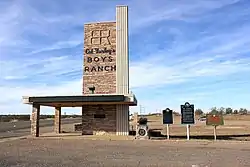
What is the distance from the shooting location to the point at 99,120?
29.5 meters

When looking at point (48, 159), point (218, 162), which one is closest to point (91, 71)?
point (48, 159)

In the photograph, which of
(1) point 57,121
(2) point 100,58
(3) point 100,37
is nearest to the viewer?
(2) point 100,58

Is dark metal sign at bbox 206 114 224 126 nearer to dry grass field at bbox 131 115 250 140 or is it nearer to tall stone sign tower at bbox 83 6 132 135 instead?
dry grass field at bbox 131 115 250 140

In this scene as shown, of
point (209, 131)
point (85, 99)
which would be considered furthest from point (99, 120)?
point (209, 131)

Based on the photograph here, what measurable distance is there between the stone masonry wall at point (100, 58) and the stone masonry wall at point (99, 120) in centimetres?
128

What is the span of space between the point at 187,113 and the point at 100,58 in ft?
28.5

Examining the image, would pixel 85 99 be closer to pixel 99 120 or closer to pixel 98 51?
pixel 99 120

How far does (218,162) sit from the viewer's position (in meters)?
13.2

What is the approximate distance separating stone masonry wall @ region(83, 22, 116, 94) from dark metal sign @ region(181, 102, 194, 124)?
609 cm

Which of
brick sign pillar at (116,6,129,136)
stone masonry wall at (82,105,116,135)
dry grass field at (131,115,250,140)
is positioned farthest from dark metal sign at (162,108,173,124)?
dry grass field at (131,115,250,140)

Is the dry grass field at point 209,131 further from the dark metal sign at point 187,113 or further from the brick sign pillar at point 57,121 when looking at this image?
the brick sign pillar at point 57,121

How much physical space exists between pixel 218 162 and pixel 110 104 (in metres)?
16.5

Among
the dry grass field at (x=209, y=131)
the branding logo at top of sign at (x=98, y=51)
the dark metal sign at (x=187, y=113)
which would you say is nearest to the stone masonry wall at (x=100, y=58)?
the branding logo at top of sign at (x=98, y=51)

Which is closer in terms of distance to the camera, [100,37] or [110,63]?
[110,63]
